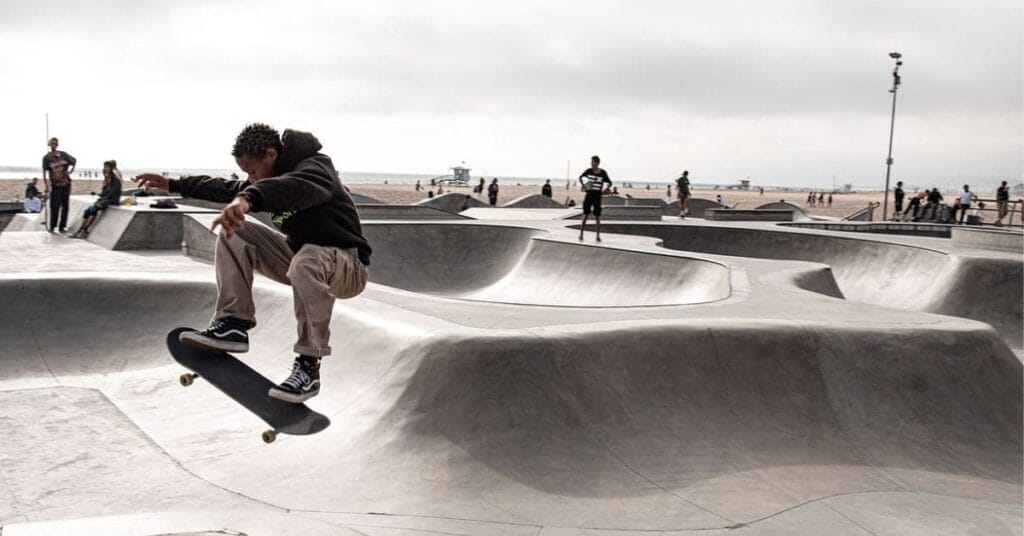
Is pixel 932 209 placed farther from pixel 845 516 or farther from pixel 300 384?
pixel 300 384

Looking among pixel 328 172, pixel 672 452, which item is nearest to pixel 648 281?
pixel 672 452

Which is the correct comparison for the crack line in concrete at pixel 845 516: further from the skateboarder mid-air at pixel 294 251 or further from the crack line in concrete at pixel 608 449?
the skateboarder mid-air at pixel 294 251

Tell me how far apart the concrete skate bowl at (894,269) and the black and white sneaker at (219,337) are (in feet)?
31.7

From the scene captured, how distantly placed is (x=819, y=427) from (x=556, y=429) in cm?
241

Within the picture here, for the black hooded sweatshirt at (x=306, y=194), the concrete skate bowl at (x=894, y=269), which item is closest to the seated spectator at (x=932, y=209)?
the concrete skate bowl at (x=894, y=269)

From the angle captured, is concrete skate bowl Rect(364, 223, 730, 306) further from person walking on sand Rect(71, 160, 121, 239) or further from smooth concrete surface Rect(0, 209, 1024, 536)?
person walking on sand Rect(71, 160, 121, 239)

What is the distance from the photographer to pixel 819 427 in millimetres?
6629

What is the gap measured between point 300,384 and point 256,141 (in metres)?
1.41

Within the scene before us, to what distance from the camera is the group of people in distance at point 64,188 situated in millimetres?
15289

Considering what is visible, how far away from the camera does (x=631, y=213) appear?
25.9 metres

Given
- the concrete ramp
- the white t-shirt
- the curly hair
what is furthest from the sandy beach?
the curly hair

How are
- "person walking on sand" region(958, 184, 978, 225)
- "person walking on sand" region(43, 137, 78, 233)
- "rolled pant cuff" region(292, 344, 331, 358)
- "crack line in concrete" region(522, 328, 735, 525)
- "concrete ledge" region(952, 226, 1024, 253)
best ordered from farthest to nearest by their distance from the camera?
"person walking on sand" region(958, 184, 978, 225)
"concrete ledge" region(952, 226, 1024, 253)
"person walking on sand" region(43, 137, 78, 233)
"crack line in concrete" region(522, 328, 735, 525)
"rolled pant cuff" region(292, 344, 331, 358)

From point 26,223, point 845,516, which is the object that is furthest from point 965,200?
point 26,223

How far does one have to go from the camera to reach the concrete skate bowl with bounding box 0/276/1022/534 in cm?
507
